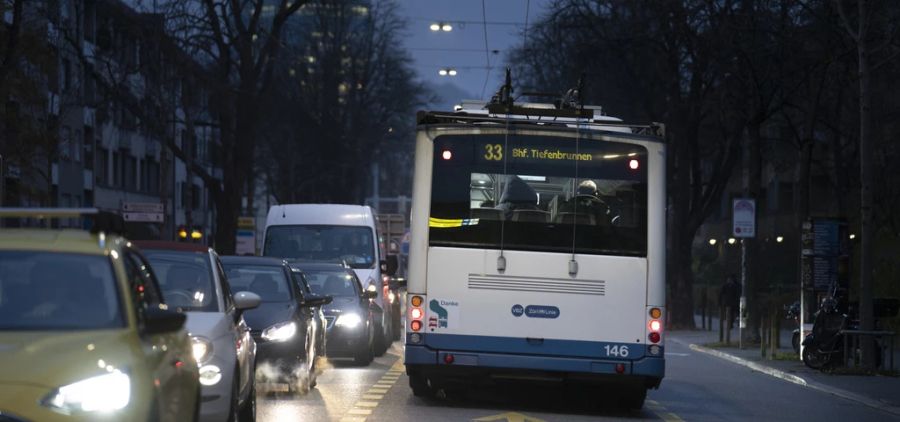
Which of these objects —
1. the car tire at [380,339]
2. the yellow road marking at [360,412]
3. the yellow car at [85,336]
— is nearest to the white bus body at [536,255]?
the yellow road marking at [360,412]

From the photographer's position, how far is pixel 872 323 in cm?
2689

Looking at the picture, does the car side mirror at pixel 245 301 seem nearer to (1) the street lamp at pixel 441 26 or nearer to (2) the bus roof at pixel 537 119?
(2) the bus roof at pixel 537 119

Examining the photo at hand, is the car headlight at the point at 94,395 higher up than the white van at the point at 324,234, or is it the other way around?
the white van at the point at 324,234

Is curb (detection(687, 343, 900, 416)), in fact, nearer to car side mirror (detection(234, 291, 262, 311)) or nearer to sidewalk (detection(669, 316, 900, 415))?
sidewalk (detection(669, 316, 900, 415))

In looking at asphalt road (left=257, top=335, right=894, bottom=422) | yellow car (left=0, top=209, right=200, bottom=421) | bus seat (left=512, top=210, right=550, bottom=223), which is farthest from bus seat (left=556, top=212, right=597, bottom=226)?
yellow car (left=0, top=209, right=200, bottom=421)

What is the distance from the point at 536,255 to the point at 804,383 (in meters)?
8.99

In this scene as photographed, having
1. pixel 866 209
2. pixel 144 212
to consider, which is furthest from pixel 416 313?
pixel 144 212

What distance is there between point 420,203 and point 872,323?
37.6 ft

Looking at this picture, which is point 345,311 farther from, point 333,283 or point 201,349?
point 201,349

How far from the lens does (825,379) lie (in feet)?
84.0

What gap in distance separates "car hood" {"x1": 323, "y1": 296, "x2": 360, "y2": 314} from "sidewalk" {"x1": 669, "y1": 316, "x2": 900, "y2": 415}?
680 centimetres

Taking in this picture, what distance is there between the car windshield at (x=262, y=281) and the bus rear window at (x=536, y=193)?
301 cm

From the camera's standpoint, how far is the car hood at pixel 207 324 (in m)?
12.8

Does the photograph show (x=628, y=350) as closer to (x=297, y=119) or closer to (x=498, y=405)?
(x=498, y=405)
